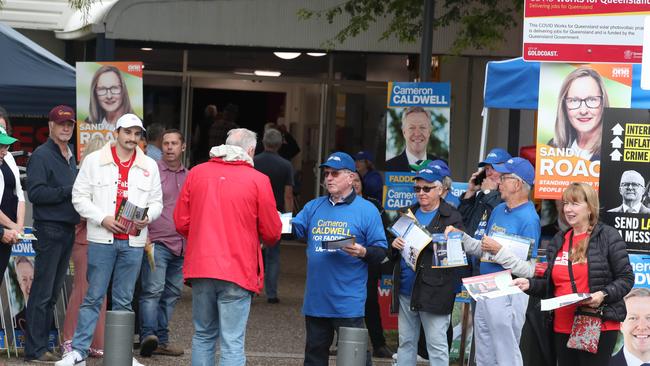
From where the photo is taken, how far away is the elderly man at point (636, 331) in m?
8.55

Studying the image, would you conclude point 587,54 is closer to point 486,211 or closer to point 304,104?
point 486,211

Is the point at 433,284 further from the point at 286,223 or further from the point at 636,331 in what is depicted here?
the point at 636,331

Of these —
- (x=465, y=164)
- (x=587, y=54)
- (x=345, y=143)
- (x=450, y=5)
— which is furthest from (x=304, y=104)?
(x=587, y=54)

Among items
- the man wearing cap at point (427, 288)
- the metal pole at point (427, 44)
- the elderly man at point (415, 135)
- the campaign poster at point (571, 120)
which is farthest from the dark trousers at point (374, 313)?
the metal pole at point (427, 44)

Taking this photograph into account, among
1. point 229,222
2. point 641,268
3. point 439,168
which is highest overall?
point 439,168

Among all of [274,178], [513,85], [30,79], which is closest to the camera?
[513,85]

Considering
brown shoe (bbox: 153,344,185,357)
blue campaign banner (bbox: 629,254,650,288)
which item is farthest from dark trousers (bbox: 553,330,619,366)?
brown shoe (bbox: 153,344,185,357)

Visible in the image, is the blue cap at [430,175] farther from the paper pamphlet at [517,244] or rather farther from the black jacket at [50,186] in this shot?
the black jacket at [50,186]

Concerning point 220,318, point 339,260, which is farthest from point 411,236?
point 220,318

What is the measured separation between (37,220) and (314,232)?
8.25ft

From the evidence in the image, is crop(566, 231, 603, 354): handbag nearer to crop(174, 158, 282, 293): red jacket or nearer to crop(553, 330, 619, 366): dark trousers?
crop(553, 330, 619, 366): dark trousers

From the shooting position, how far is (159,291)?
10203mm

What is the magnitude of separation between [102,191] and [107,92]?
284cm

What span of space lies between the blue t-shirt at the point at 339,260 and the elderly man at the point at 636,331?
5.85 ft
